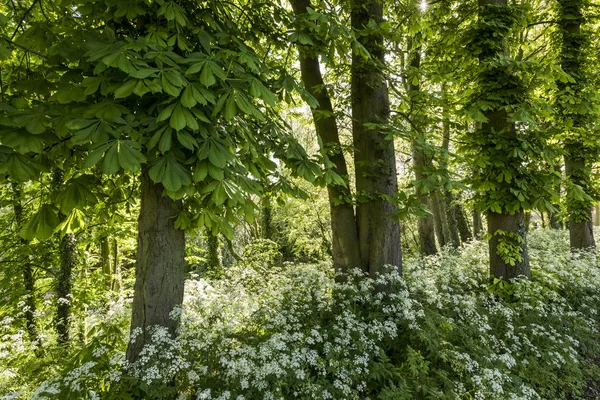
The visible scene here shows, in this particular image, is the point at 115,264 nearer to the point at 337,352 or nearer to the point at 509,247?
the point at 337,352

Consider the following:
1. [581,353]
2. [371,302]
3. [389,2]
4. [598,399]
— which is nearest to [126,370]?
[371,302]

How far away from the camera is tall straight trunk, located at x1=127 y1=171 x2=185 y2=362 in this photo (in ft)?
9.46

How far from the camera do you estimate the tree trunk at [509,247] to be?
5055 millimetres

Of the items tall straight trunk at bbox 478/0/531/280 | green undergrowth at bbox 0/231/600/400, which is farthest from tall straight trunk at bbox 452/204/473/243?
green undergrowth at bbox 0/231/600/400

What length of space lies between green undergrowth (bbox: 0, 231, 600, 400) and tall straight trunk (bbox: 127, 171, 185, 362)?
0.78ft

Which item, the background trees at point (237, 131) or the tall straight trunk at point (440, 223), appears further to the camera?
the tall straight trunk at point (440, 223)

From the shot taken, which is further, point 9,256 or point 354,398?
point 9,256

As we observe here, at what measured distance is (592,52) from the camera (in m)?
6.85

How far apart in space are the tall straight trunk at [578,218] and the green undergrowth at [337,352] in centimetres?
378

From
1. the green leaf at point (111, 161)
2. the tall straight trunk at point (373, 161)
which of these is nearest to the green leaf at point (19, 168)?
the green leaf at point (111, 161)

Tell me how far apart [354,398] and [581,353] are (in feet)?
12.1

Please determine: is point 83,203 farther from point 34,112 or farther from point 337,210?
point 337,210

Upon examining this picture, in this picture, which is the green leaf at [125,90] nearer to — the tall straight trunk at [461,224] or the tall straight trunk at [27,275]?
the tall straight trunk at [27,275]

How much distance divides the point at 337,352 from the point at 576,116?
296 inches
